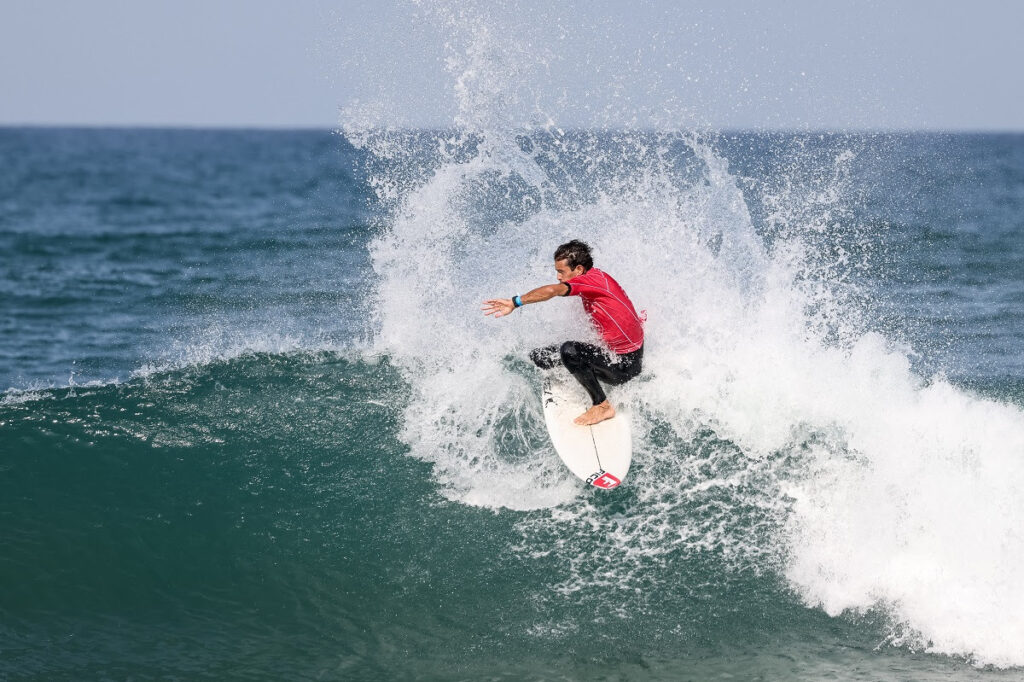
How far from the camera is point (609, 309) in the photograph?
7.80 metres

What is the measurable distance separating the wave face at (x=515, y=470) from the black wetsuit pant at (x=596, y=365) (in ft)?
1.72

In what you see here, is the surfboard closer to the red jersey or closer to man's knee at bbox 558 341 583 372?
man's knee at bbox 558 341 583 372

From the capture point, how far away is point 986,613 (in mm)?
6664

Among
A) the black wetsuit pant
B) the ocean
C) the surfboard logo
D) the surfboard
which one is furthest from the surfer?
the ocean

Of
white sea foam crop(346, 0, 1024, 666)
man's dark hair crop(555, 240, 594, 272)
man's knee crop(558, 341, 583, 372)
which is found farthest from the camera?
man's knee crop(558, 341, 583, 372)

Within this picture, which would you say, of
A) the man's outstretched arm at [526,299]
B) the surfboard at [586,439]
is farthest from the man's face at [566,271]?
the surfboard at [586,439]

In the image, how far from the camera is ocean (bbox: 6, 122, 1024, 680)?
6766 millimetres

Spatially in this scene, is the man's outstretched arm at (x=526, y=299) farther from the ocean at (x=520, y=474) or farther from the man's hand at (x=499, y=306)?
the ocean at (x=520, y=474)

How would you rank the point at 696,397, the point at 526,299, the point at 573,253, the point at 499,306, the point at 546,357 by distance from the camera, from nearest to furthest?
the point at 499,306 → the point at 526,299 → the point at 573,253 → the point at 546,357 → the point at 696,397

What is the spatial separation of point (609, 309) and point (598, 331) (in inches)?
11.3

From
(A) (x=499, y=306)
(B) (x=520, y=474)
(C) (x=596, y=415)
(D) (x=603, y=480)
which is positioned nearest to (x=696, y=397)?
(C) (x=596, y=415)

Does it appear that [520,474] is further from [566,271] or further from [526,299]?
[566,271]

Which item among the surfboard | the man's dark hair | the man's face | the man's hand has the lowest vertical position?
the surfboard

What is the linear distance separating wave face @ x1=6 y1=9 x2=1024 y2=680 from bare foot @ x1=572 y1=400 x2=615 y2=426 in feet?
1.62
